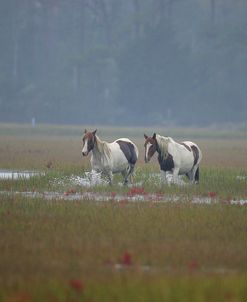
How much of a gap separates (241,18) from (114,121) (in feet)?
57.4

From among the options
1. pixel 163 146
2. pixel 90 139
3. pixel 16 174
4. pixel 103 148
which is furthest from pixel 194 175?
pixel 16 174

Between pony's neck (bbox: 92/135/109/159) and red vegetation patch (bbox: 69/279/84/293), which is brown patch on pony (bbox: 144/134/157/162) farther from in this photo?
red vegetation patch (bbox: 69/279/84/293)

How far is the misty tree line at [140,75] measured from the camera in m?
87.9

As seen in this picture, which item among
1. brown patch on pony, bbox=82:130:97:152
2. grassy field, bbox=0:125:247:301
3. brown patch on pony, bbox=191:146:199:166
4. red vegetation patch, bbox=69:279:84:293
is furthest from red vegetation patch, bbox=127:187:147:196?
red vegetation patch, bbox=69:279:84:293

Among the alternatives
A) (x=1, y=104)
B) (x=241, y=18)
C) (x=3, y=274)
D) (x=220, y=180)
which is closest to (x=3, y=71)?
(x=1, y=104)

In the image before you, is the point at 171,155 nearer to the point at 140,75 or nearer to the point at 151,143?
the point at 151,143

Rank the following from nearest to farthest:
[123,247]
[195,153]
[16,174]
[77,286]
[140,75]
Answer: [77,286] → [123,247] → [195,153] → [16,174] → [140,75]

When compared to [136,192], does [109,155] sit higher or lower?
higher

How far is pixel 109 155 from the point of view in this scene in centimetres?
2283

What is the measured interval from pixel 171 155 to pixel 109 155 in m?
1.33

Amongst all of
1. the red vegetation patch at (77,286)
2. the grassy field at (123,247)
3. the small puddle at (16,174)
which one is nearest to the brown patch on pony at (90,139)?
the grassy field at (123,247)

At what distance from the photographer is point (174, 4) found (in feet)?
337

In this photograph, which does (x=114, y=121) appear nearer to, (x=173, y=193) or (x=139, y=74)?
(x=139, y=74)

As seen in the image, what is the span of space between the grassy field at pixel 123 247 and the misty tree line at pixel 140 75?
65.0 meters
